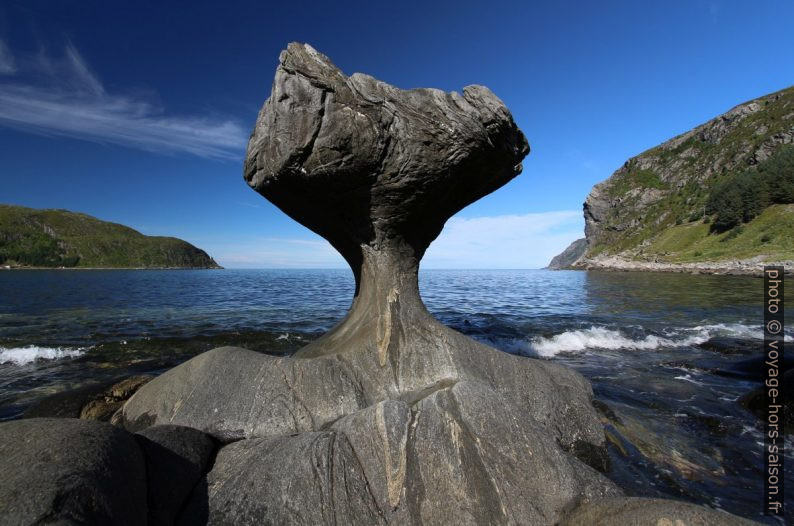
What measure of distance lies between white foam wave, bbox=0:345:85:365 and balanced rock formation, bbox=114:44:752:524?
36.2ft

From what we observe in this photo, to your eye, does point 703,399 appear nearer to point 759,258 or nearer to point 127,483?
point 127,483

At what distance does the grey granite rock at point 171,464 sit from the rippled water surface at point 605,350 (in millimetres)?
6425

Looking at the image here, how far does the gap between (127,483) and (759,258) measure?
82.1 m

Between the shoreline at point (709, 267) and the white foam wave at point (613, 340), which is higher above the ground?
the shoreline at point (709, 267)

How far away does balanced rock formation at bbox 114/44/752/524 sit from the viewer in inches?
183

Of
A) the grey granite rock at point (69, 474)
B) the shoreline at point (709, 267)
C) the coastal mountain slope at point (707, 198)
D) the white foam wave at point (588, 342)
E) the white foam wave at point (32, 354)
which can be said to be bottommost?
the white foam wave at point (588, 342)

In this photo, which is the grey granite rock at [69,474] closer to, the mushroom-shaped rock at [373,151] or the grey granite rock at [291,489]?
the grey granite rock at [291,489]

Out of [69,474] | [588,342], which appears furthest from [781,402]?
[69,474]

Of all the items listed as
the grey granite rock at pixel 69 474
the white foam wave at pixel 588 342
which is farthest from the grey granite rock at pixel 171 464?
the white foam wave at pixel 588 342

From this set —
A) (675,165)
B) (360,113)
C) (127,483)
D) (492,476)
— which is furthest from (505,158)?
(675,165)

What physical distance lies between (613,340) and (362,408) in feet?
50.1

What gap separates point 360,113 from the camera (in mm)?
7164

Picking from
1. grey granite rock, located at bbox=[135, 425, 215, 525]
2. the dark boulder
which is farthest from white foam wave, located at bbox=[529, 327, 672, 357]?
grey granite rock, located at bbox=[135, 425, 215, 525]

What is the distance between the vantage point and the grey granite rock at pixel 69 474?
2.81 meters
